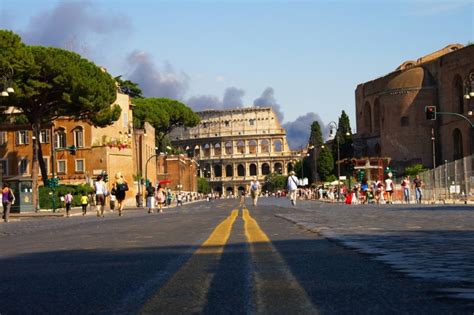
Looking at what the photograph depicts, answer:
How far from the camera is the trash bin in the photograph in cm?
5066

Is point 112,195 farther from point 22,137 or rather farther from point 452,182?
point 22,137

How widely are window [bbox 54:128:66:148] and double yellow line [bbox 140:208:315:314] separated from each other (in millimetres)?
69717

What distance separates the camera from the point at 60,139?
77.5 meters

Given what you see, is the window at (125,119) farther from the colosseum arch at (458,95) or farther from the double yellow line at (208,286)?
the double yellow line at (208,286)

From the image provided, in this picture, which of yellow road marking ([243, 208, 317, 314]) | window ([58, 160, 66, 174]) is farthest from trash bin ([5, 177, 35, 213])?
yellow road marking ([243, 208, 317, 314])

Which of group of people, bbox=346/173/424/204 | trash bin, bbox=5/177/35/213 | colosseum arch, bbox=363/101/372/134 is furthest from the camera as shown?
colosseum arch, bbox=363/101/372/134

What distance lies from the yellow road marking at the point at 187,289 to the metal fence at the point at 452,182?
39.5m

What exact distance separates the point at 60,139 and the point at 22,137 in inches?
130

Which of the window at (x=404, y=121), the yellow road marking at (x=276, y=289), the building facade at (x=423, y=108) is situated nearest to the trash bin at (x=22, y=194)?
the yellow road marking at (x=276, y=289)

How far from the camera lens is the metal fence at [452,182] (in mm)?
46625

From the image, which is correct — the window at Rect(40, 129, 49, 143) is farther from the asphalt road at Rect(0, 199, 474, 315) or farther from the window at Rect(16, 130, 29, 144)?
the asphalt road at Rect(0, 199, 474, 315)

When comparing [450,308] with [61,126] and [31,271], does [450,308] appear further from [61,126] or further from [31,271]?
[61,126]

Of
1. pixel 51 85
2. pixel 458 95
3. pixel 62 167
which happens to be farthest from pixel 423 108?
pixel 51 85

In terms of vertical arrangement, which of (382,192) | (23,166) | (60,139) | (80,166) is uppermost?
(60,139)
